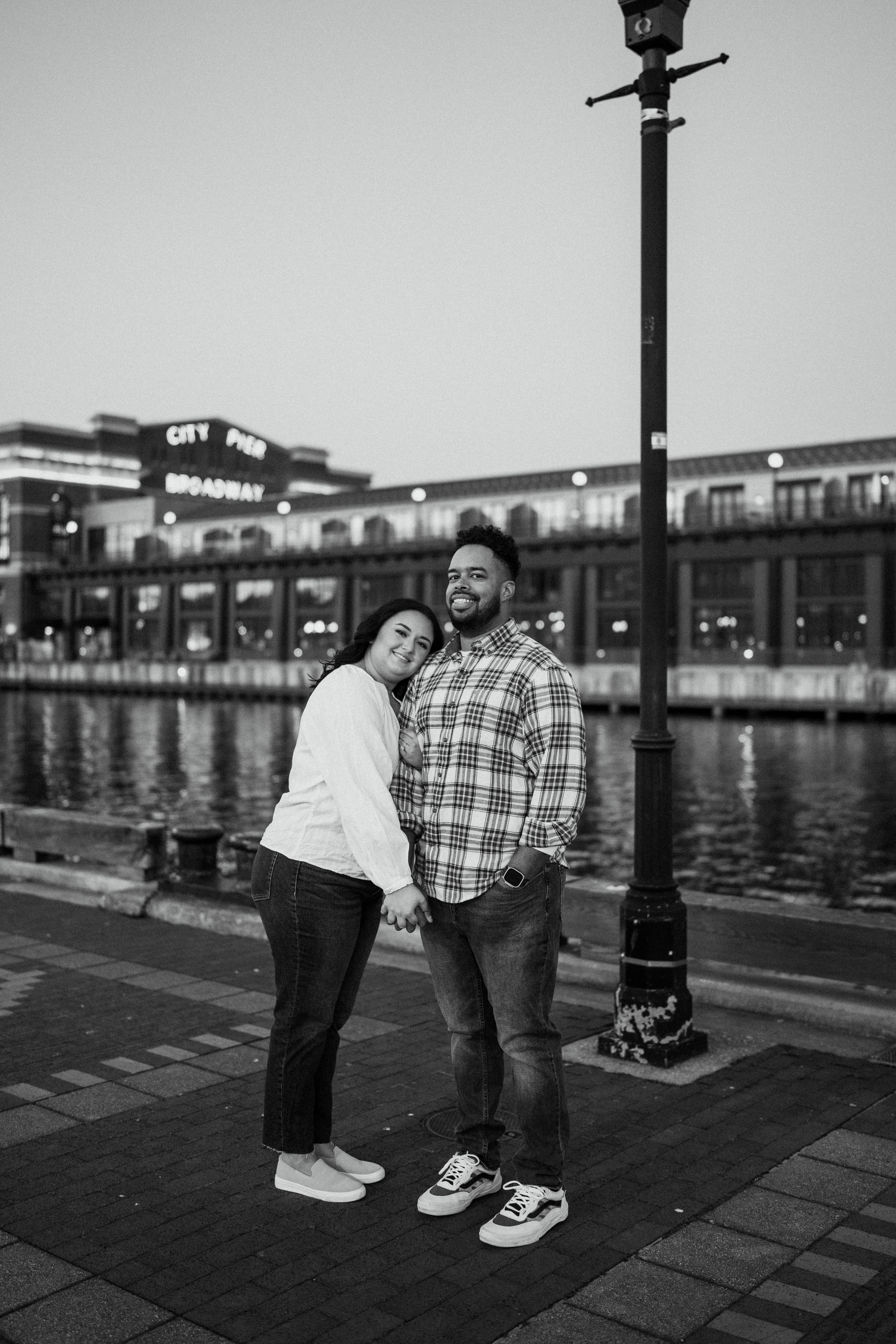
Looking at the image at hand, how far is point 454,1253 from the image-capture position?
13.9 feet

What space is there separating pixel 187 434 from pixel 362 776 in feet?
354

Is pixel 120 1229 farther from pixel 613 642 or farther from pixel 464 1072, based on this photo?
pixel 613 642

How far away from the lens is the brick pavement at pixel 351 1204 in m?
→ 3.87

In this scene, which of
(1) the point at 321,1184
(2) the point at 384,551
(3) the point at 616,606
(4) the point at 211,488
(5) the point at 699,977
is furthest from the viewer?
(4) the point at 211,488

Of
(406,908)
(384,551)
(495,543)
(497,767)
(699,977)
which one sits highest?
(384,551)

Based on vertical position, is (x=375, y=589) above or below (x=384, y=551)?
below

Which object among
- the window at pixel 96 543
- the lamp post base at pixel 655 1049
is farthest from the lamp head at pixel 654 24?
the window at pixel 96 543

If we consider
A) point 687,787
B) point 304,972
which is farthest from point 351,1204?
point 687,787

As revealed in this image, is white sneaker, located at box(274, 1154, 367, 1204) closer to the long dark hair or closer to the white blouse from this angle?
the white blouse

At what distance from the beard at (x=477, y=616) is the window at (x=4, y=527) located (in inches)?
3875

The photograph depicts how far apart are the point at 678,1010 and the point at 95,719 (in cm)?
4544

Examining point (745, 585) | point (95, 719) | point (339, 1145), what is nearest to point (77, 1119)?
point (339, 1145)

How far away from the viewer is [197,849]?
11062 millimetres

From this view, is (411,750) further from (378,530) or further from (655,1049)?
(378,530)
